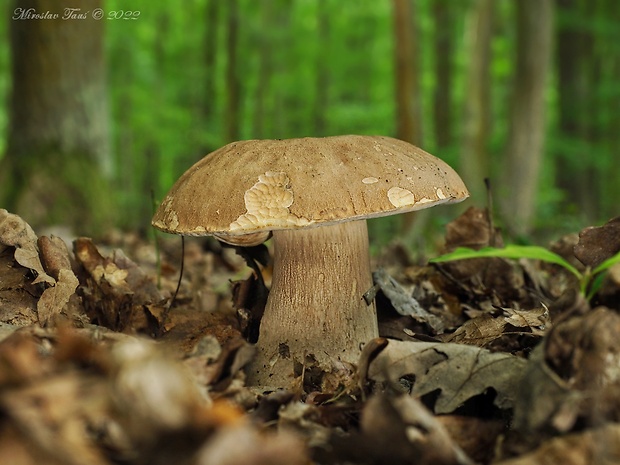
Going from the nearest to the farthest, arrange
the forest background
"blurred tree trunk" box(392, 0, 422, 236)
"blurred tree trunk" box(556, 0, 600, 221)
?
the forest background
"blurred tree trunk" box(392, 0, 422, 236)
"blurred tree trunk" box(556, 0, 600, 221)

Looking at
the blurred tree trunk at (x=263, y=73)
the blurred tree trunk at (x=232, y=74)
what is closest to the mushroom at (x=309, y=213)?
the blurred tree trunk at (x=232, y=74)

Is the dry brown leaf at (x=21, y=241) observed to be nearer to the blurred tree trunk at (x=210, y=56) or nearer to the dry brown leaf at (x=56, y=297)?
the dry brown leaf at (x=56, y=297)

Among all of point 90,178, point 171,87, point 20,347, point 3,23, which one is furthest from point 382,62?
point 20,347

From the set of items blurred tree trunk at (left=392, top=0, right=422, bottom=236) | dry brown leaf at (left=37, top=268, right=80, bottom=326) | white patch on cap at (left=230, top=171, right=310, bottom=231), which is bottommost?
dry brown leaf at (left=37, top=268, right=80, bottom=326)

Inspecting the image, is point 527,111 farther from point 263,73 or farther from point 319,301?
point 263,73

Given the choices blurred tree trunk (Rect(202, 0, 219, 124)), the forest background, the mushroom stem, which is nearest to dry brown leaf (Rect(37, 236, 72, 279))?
the forest background

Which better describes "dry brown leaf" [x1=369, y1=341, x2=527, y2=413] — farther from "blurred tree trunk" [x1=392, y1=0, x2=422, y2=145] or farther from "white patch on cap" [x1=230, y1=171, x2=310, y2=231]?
"blurred tree trunk" [x1=392, y1=0, x2=422, y2=145]
